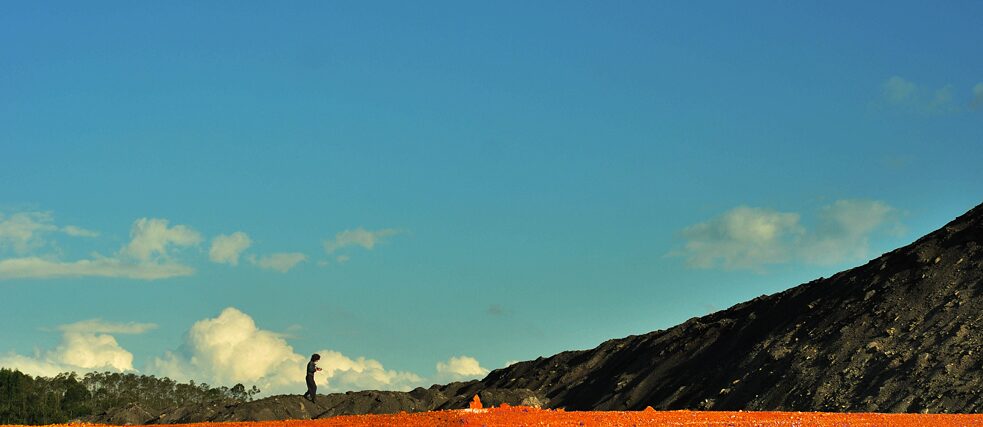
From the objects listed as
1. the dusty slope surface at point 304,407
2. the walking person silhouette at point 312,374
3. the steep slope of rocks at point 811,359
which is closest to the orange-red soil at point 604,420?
the walking person silhouette at point 312,374

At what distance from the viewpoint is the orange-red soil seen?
25.3 metres

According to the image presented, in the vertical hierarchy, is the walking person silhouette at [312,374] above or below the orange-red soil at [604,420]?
above

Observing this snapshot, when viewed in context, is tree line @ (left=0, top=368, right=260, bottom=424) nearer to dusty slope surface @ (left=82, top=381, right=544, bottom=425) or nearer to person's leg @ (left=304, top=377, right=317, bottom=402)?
dusty slope surface @ (left=82, top=381, right=544, bottom=425)

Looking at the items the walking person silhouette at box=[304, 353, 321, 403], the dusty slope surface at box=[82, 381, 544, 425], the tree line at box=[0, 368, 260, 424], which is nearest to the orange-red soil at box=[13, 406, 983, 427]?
the walking person silhouette at box=[304, 353, 321, 403]

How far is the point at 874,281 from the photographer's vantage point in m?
59.8

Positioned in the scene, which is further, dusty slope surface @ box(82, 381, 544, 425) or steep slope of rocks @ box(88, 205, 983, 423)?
dusty slope surface @ box(82, 381, 544, 425)

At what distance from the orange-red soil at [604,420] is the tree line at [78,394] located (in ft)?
203

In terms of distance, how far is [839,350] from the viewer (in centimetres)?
5297

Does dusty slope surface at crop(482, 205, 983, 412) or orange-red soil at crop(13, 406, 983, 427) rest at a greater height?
dusty slope surface at crop(482, 205, 983, 412)

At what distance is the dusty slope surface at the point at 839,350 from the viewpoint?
47.4 metres

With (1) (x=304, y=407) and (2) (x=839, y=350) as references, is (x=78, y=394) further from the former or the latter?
(2) (x=839, y=350)

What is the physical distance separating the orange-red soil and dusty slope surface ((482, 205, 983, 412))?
626 inches

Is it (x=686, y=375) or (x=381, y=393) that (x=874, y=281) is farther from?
(x=381, y=393)

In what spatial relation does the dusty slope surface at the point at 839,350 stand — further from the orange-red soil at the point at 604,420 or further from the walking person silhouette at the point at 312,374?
the walking person silhouette at the point at 312,374
